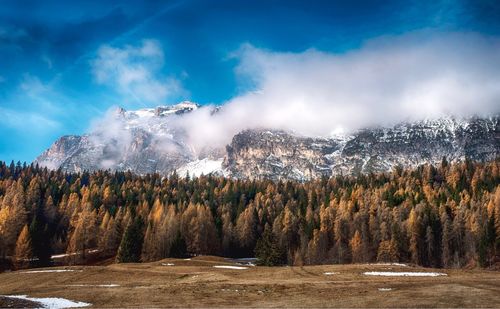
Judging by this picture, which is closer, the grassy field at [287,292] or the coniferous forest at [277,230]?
the grassy field at [287,292]

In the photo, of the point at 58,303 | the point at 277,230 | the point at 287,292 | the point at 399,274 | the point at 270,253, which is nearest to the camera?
the point at 58,303

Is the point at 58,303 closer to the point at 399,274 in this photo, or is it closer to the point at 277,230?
the point at 399,274

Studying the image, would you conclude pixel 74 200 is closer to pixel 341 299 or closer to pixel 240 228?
pixel 240 228

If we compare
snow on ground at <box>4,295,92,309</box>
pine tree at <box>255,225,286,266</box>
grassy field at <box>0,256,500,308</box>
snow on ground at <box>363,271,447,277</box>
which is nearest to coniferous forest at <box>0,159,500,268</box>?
pine tree at <box>255,225,286,266</box>

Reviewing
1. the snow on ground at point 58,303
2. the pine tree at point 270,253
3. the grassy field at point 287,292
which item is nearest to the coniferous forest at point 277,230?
the pine tree at point 270,253

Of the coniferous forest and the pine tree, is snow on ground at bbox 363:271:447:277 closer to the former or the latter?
the pine tree

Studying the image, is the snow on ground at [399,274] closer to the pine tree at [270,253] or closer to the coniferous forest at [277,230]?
the pine tree at [270,253]

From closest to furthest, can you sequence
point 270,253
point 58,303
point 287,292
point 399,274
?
point 58,303, point 287,292, point 399,274, point 270,253

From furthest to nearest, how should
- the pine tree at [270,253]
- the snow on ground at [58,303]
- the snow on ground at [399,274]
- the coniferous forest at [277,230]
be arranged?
the coniferous forest at [277,230] < the pine tree at [270,253] < the snow on ground at [399,274] < the snow on ground at [58,303]

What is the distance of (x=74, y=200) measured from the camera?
593 feet

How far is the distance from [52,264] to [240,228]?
6476 centimetres

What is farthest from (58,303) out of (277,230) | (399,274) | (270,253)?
(277,230)

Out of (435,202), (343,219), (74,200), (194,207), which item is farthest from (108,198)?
(435,202)

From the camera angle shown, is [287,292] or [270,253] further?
[270,253]
